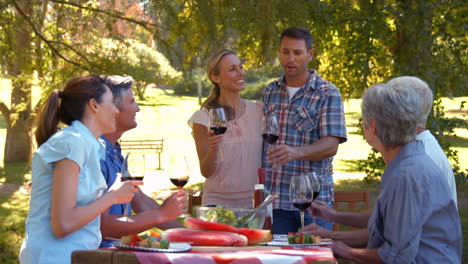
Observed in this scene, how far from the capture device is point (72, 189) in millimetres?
3029

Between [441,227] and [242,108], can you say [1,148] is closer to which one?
[242,108]

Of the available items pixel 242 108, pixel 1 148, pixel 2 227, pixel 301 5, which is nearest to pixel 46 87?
pixel 2 227

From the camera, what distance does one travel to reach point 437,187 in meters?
3.33

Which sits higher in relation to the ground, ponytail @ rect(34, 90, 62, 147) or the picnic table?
ponytail @ rect(34, 90, 62, 147)

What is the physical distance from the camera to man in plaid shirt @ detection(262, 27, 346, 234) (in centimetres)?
487

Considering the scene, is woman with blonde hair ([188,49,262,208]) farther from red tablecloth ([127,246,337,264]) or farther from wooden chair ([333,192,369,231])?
red tablecloth ([127,246,337,264])

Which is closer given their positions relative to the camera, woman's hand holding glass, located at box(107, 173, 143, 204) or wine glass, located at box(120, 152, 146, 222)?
woman's hand holding glass, located at box(107, 173, 143, 204)

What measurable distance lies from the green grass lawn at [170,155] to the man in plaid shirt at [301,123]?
2.84 ft

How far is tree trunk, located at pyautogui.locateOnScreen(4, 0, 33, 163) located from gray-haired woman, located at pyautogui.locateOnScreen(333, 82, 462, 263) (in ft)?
21.1

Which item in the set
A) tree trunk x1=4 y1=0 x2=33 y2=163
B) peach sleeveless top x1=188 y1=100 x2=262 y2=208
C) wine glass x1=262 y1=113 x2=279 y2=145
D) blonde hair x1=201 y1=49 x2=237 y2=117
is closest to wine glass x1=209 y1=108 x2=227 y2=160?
wine glass x1=262 y1=113 x2=279 y2=145

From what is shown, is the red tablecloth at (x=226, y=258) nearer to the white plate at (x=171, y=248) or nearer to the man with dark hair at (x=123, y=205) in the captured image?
the white plate at (x=171, y=248)

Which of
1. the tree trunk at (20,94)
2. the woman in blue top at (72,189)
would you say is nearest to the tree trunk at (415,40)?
the tree trunk at (20,94)

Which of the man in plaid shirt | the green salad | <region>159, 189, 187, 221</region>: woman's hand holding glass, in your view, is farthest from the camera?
the man in plaid shirt

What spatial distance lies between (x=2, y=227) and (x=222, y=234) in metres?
8.44
